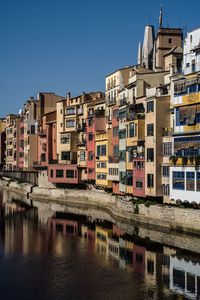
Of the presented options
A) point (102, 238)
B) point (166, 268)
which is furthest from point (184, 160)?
point (166, 268)

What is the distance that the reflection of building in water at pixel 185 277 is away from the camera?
31406 mm

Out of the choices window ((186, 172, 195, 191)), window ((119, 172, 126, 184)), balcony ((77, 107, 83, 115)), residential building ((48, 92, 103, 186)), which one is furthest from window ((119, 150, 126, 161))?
balcony ((77, 107, 83, 115))

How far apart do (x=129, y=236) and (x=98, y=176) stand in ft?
79.4

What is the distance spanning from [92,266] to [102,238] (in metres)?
12.1

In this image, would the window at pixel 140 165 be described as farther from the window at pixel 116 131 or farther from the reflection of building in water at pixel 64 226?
the reflection of building in water at pixel 64 226

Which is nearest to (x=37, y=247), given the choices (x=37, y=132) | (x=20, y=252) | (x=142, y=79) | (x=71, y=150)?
(x=20, y=252)

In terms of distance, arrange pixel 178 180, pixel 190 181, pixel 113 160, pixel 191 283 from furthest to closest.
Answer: pixel 113 160, pixel 178 180, pixel 190 181, pixel 191 283

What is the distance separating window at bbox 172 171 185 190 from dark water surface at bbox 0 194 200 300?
20.5 feet

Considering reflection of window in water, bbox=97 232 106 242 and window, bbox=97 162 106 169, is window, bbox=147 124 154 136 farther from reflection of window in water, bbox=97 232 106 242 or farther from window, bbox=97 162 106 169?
window, bbox=97 162 106 169

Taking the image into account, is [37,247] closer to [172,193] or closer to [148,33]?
[172,193]

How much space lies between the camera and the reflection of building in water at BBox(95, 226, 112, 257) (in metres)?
43.9

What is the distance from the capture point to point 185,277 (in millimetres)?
34156

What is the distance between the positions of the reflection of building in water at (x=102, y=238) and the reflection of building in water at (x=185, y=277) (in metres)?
6.54

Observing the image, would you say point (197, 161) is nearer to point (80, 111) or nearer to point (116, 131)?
point (116, 131)
